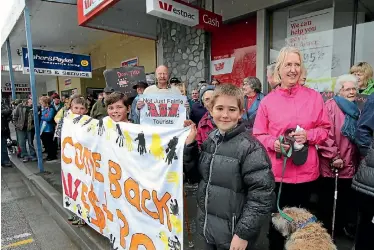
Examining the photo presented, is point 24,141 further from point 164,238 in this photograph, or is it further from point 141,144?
point 164,238

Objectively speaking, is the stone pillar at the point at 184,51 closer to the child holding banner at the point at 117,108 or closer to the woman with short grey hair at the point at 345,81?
the child holding banner at the point at 117,108

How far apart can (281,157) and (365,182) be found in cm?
56

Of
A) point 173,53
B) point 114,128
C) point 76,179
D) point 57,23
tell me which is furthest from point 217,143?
point 57,23

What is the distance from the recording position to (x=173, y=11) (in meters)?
5.15

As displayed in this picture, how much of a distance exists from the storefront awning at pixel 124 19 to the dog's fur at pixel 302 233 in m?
5.39

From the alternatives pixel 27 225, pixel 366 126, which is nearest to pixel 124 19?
pixel 27 225

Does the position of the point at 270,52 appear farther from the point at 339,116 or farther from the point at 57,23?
the point at 57,23

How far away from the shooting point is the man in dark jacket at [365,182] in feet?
6.02

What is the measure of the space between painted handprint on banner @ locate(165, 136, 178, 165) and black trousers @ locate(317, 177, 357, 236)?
5.42 feet

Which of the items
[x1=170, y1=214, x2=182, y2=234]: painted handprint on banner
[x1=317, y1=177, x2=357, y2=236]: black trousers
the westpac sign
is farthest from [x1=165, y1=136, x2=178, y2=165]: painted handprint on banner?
the westpac sign

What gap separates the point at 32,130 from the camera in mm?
8297

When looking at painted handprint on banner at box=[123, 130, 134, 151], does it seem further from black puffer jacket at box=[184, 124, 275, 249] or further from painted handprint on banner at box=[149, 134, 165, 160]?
black puffer jacket at box=[184, 124, 275, 249]

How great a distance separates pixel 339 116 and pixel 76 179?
Answer: 306cm

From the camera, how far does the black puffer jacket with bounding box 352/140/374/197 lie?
5.92 feet
